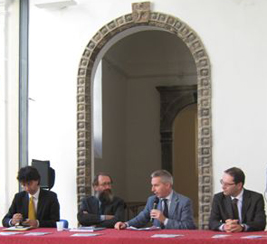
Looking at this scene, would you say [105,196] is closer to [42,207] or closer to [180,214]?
[42,207]

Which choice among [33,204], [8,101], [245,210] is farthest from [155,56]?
[245,210]

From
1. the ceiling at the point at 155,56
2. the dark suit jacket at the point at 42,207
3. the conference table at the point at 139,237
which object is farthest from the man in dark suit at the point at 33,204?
the ceiling at the point at 155,56

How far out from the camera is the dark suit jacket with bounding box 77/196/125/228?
20.0 feet

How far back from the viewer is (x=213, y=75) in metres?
7.72

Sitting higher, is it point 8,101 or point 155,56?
point 155,56

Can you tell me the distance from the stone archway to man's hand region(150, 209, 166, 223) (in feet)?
7.81

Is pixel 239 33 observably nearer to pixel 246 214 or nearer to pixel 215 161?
pixel 215 161

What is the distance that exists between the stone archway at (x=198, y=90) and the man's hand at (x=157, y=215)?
2.38 metres

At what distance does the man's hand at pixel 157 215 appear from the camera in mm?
5316

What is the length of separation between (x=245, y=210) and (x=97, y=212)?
1819mm

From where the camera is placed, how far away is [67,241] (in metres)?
4.69

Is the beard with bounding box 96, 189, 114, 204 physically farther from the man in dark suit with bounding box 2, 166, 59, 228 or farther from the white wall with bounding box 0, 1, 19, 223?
the white wall with bounding box 0, 1, 19, 223

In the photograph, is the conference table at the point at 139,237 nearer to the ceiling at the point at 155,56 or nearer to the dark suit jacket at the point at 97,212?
the dark suit jacket at the point at 97,212

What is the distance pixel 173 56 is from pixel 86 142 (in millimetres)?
5331
